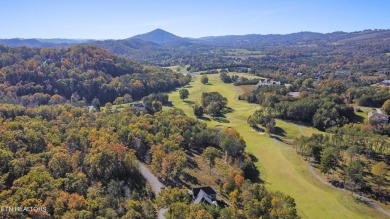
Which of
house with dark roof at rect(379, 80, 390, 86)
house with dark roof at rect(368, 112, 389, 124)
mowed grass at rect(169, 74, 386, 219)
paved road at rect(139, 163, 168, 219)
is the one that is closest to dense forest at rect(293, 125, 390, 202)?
mowed grass at rect(169, 74, 386, 219)

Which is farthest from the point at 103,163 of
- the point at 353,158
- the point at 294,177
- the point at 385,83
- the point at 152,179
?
the point at 385,83

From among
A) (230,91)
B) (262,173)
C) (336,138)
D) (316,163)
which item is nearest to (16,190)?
A: (262,173)

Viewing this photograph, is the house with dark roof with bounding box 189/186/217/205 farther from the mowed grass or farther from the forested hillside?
the forested hillside

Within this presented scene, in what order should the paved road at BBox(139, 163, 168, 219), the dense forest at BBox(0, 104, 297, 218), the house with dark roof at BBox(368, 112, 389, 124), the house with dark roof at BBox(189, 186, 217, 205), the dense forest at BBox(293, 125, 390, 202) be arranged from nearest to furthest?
the dense forest at BBox(0, 104, 297, 218)
the house with dark roof at BBox(189, 186, 217, 205)
the paved road at BBox(139, 163, 168, 219)
the dense forest at BBox(293, 125, 390, 202)
the house with dark roof at BBox(368, 112, 389, 124)

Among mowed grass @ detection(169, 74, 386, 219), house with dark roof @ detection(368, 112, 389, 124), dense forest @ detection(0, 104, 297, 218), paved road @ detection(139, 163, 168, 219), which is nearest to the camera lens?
dense forest @ detection(0, 104, 297, 218)

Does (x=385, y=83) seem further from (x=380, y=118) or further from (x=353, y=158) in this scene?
(x=353, y=158)
